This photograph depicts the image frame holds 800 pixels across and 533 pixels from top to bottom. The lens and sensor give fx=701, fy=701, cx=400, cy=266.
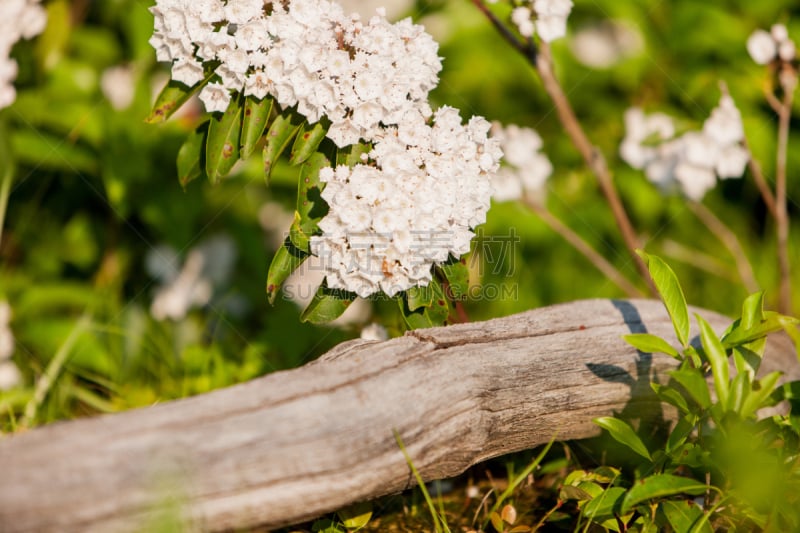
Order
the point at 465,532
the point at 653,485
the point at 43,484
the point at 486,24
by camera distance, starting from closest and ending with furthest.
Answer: the point at 43,484, the point at 653,485, the point at 465,532, the point at 486,24

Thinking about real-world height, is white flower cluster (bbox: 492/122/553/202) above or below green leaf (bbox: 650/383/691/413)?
above

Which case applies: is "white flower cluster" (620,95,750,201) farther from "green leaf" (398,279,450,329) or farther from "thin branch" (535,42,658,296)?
"green leaf" (398,279,450,329)

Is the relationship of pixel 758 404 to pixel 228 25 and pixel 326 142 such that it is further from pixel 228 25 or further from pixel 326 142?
pixel 228 25

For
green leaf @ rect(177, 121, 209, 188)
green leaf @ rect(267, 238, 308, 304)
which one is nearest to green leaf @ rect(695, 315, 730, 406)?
green leaf @ rect(267, 238, 308, 304)

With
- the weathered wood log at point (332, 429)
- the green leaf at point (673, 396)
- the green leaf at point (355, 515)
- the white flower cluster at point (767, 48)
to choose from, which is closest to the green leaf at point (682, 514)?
the green leaf at point (673, 396)

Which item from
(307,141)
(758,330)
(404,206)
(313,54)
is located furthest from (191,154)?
(758,330)

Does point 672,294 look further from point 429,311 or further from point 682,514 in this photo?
point 429,311

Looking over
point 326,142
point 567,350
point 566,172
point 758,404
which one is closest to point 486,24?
point 566,172
